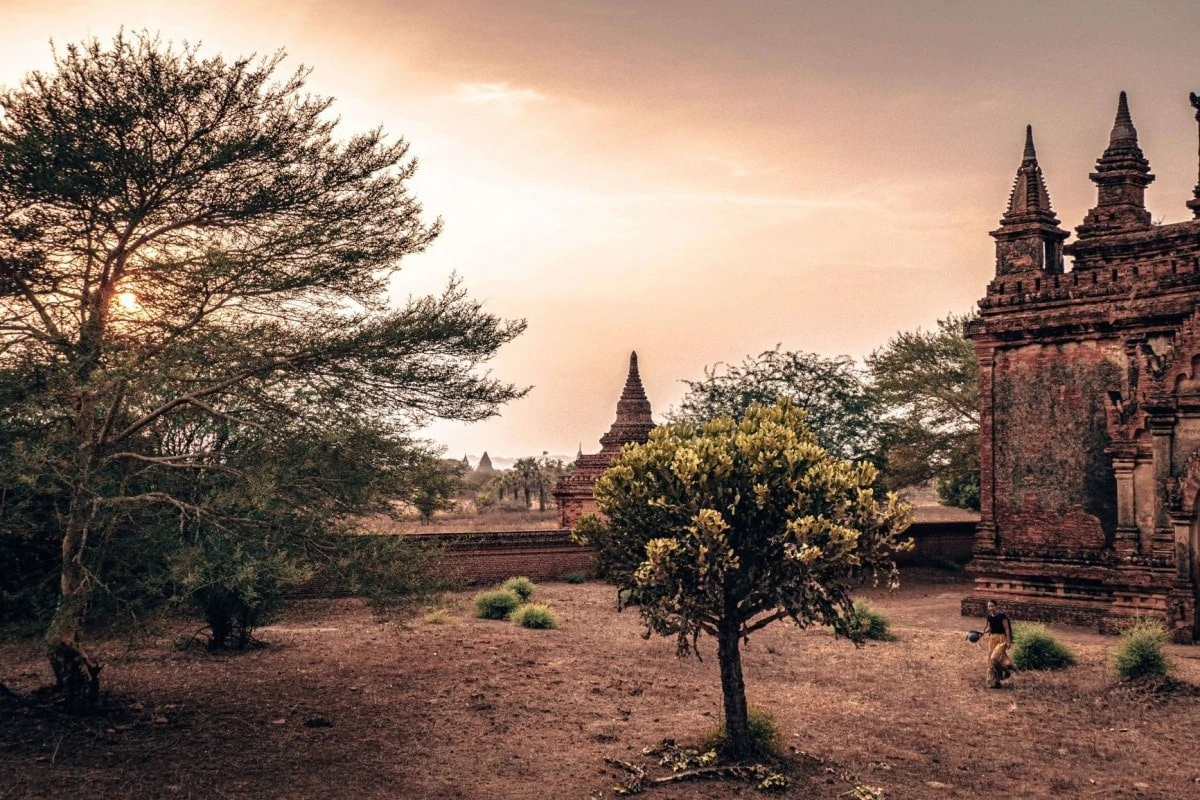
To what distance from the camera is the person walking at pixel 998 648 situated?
54.6 ft

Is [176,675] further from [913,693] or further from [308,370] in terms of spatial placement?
[913,693]

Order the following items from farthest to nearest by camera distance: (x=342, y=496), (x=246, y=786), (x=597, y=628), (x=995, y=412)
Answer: (x=995, y=412), (x=597, y=628), (x=342, y=496), (x=246, y=786)

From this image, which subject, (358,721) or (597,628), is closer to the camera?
(358,721)

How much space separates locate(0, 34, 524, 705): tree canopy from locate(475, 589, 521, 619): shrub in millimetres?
8332

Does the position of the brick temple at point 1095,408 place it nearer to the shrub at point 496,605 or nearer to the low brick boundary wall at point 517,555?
the shrub at point 496,605

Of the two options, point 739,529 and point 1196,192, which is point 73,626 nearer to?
point 739,529

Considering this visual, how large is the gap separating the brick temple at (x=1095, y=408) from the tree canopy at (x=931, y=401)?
12.6m

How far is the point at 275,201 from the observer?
14.0m

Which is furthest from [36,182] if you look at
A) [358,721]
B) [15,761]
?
[358,721]

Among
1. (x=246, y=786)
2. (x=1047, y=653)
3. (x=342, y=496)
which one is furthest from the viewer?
(x=1047, y=653)

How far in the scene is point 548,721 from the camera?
14.3m

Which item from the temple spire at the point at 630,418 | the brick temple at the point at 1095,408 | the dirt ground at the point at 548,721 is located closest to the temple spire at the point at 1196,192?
the brick temple at the point at 1095,408

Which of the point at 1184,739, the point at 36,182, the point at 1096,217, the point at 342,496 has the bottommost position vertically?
the point at 1184,739

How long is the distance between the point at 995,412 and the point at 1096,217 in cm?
499
